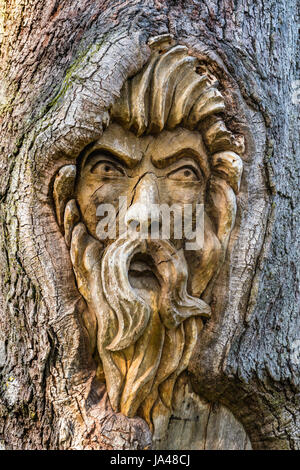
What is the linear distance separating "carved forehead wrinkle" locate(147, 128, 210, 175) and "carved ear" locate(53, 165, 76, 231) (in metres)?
0.32

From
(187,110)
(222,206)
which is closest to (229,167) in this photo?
(222,206)

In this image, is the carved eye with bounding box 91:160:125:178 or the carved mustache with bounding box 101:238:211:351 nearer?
the carved mustache with bounding box 101:238:211:351

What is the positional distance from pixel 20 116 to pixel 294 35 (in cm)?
136

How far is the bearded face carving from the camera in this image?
2.01m

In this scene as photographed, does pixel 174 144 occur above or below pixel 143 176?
above

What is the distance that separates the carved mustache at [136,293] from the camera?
6.48 feet

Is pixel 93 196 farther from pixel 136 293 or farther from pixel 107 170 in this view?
pixel 136 293

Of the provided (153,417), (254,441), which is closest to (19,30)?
(153,417)

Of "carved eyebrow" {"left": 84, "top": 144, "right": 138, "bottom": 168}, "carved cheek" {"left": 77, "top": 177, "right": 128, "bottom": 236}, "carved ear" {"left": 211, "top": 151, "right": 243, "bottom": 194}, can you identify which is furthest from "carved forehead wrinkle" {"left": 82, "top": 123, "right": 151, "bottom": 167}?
"carved ear" {"left": 211, "top": 151, "right": 243, "bottom": 194}

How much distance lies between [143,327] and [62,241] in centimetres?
44

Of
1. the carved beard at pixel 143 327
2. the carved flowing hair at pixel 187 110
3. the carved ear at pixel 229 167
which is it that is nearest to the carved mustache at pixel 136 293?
the carved beard at pixel 143 327
